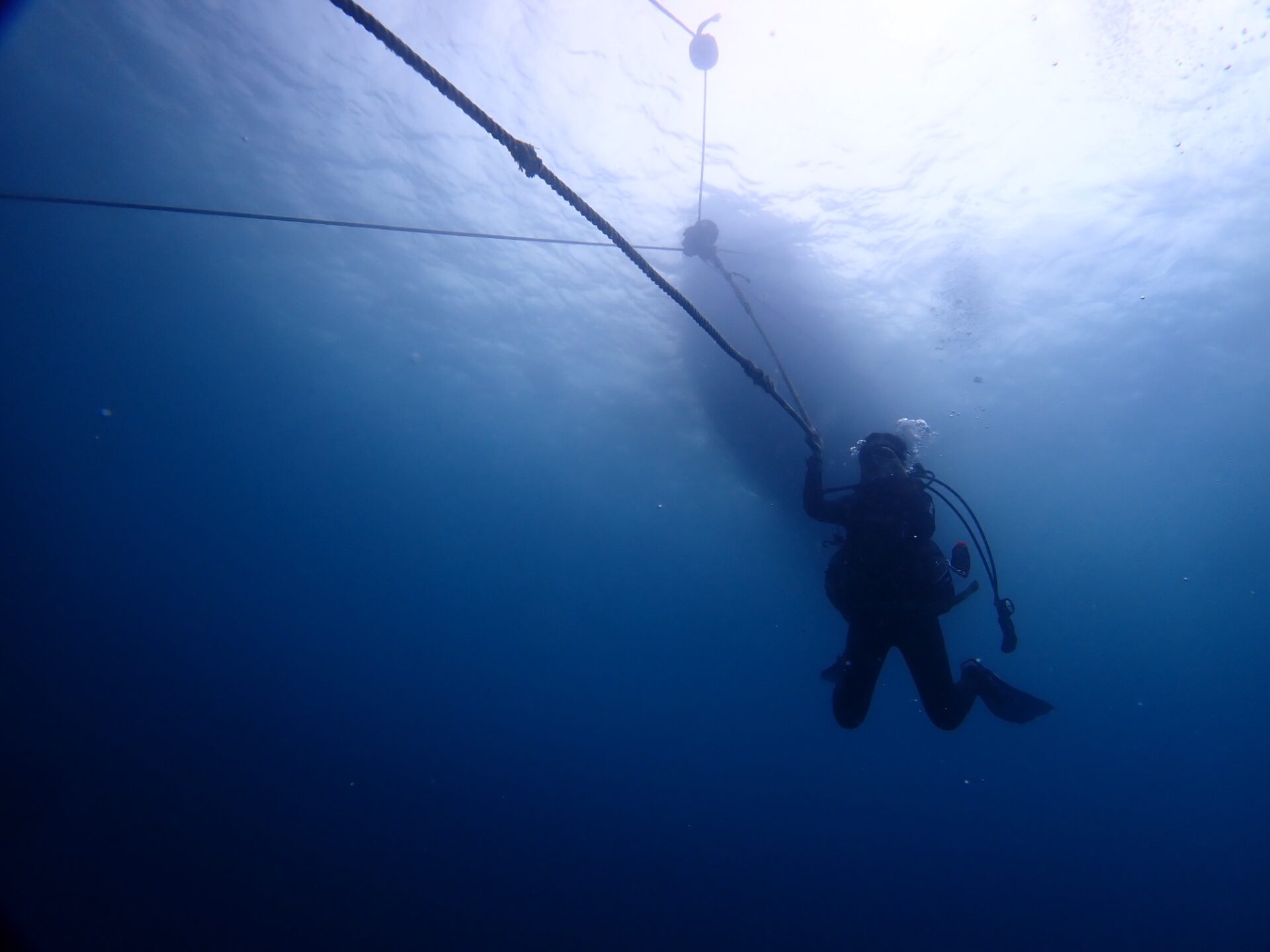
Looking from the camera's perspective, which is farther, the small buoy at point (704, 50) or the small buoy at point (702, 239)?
the small buoy at point (702, 239)

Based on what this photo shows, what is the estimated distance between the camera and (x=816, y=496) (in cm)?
561

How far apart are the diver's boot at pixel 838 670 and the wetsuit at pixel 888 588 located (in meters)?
0.04

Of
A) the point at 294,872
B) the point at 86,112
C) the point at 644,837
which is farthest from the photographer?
the point at 644,837

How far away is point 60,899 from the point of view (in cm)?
1767

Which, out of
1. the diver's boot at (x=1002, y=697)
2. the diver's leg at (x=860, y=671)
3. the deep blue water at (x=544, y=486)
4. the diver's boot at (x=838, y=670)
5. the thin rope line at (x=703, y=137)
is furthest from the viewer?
the deep blue water at (x=544, y=486)

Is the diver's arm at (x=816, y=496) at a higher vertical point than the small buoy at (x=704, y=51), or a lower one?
lower

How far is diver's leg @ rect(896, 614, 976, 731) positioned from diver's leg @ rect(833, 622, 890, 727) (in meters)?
0.24

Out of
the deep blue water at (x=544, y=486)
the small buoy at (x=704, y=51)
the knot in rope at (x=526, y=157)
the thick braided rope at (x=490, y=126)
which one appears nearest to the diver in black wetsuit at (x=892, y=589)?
the thick braided rope at (x=490, y=126)

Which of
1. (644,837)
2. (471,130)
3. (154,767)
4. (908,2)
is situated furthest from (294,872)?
(908,2)

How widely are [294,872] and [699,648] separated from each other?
196 ft

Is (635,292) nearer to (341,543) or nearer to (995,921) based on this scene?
(995,921)

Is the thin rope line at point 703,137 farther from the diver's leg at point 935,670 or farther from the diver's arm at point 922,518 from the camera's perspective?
the diver's leg at point 935,670

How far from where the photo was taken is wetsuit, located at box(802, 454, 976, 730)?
5.47m

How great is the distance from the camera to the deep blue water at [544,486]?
12.4 metres
